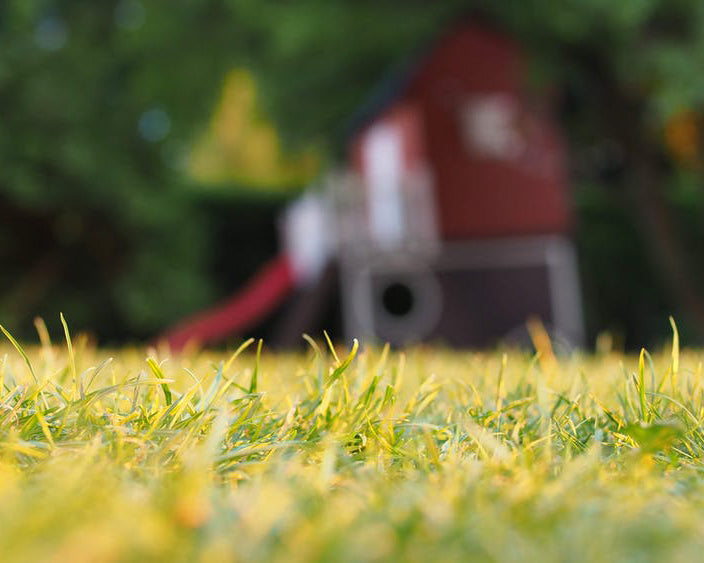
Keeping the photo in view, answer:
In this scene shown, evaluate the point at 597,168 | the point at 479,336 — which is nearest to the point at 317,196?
the point at 479,336

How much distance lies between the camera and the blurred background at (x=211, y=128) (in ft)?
42.6

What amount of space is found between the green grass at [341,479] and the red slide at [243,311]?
1283 cm

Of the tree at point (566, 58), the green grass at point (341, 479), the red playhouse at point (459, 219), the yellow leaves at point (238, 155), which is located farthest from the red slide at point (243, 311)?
the yellow leaves at point (238, 155)

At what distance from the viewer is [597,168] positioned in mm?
21797

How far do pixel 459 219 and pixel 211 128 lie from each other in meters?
7.05

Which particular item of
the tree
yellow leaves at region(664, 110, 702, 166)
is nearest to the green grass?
the tree

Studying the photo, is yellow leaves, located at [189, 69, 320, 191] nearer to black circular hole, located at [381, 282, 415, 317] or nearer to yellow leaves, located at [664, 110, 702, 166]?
yellow leaves, located at [664, 110, 702, 166]

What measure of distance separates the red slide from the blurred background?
535mm

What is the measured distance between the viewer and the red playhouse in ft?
51.7

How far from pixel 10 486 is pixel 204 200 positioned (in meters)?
21.9

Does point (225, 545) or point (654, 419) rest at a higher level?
point (225, 545)

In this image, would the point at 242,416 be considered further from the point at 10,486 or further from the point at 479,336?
the point at 479,336

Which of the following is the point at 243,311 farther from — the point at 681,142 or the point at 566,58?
the point at 681,142

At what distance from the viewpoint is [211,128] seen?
68.3 ft
